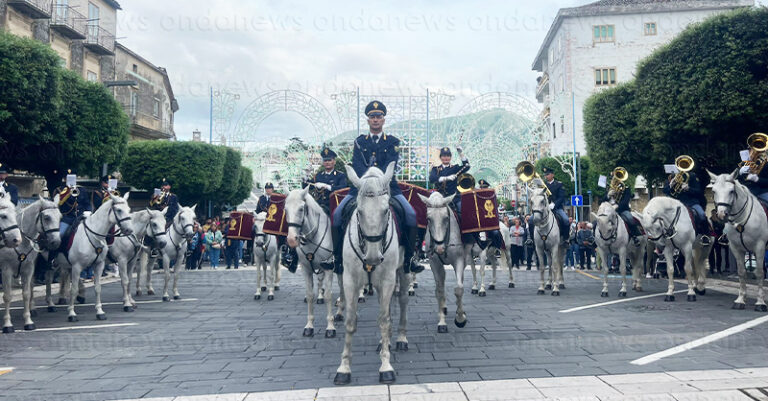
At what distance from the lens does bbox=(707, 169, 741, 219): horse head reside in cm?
945

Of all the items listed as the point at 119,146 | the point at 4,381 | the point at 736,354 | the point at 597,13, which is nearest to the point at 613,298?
the point at 736,354

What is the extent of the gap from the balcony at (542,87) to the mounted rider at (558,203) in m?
51.4

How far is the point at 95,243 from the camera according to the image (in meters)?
9.97

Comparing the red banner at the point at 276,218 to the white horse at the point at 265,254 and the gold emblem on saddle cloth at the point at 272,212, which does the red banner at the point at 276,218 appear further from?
the white horse at the point at 265,254

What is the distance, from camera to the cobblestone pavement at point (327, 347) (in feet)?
18.3

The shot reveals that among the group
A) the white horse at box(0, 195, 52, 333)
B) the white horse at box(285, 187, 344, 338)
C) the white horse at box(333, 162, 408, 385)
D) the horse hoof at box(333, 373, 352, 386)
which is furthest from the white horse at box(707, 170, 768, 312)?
the white horse at box(0, 195, 52, 333)

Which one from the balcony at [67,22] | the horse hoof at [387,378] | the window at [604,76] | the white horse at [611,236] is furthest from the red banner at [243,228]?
the window at [604,76]

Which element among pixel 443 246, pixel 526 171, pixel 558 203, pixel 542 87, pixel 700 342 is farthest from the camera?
pixel 542 87

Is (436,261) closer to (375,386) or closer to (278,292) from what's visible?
(375,386)

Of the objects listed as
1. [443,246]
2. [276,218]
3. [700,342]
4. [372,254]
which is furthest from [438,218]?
[700,342]

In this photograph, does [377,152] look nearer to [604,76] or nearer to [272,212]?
[272,212]

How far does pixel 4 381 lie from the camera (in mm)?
5762

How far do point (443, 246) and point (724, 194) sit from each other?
6137 mm

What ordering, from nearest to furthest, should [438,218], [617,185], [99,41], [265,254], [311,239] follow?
[438,218]
[311,239]
[265,254]
[617,185]
[99,41]
